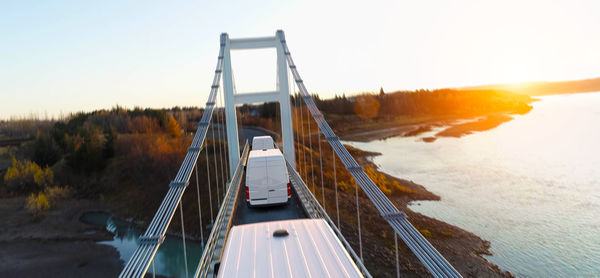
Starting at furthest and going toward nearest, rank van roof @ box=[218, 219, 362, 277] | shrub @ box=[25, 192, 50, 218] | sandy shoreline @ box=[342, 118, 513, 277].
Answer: shrub @ box=[25, 192, 50, 218], sandy shoreline @ box=[342, 118, 513, 277], van roof @ box=[218, 219, 362, 277]

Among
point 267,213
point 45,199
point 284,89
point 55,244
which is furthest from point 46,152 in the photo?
point 267,213

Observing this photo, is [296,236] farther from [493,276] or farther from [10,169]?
[10,169]

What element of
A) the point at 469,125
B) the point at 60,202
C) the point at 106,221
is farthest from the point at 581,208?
the point at 469,125

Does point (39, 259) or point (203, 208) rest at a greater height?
point (203, 208)

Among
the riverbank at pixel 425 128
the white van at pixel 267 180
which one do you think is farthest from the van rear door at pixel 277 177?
the riverbank at pixel 425 128

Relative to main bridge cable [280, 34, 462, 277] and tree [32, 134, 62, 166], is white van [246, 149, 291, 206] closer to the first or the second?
main bridge cable [280, 34, 462, 277]

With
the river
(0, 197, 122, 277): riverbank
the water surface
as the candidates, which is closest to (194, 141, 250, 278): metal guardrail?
the water surface

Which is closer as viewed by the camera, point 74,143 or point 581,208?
point 581,208
